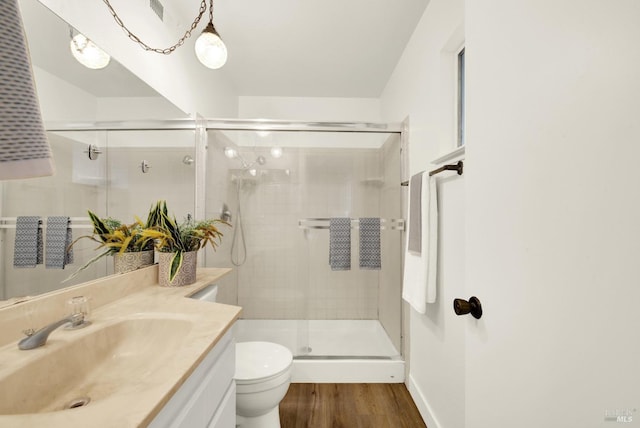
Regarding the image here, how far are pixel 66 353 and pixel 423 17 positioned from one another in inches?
93.8

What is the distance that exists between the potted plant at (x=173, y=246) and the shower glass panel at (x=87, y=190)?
8 centimetres

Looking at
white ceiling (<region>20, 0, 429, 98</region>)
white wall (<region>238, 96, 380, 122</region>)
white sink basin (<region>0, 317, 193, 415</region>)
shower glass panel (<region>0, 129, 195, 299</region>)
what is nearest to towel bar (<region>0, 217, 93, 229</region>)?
shower glass panel (<region>0, 129, 195, 299</region>)

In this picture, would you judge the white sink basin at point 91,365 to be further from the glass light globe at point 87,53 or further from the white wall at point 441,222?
the white wall at point 441,222

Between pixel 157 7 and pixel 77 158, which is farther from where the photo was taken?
pixel 157 7

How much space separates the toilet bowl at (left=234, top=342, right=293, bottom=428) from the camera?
3.91ft

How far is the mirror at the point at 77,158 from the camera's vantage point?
0.79 metres

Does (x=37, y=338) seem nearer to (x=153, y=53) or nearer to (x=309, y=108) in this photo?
Answer: (x=153, y=53)

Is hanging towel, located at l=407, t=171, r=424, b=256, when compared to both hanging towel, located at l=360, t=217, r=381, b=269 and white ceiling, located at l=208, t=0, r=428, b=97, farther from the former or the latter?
white ceiling, located at l=208, t=0, r=428, b=97

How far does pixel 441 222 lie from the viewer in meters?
1.38

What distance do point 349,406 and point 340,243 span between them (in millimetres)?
1068

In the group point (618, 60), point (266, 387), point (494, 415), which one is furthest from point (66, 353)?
point (618, 60)

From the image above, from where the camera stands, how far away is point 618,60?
0.36 metres

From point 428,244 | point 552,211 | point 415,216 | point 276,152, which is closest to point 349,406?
point 428,244

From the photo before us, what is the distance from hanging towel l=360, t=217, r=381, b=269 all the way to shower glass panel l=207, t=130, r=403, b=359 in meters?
0.06
